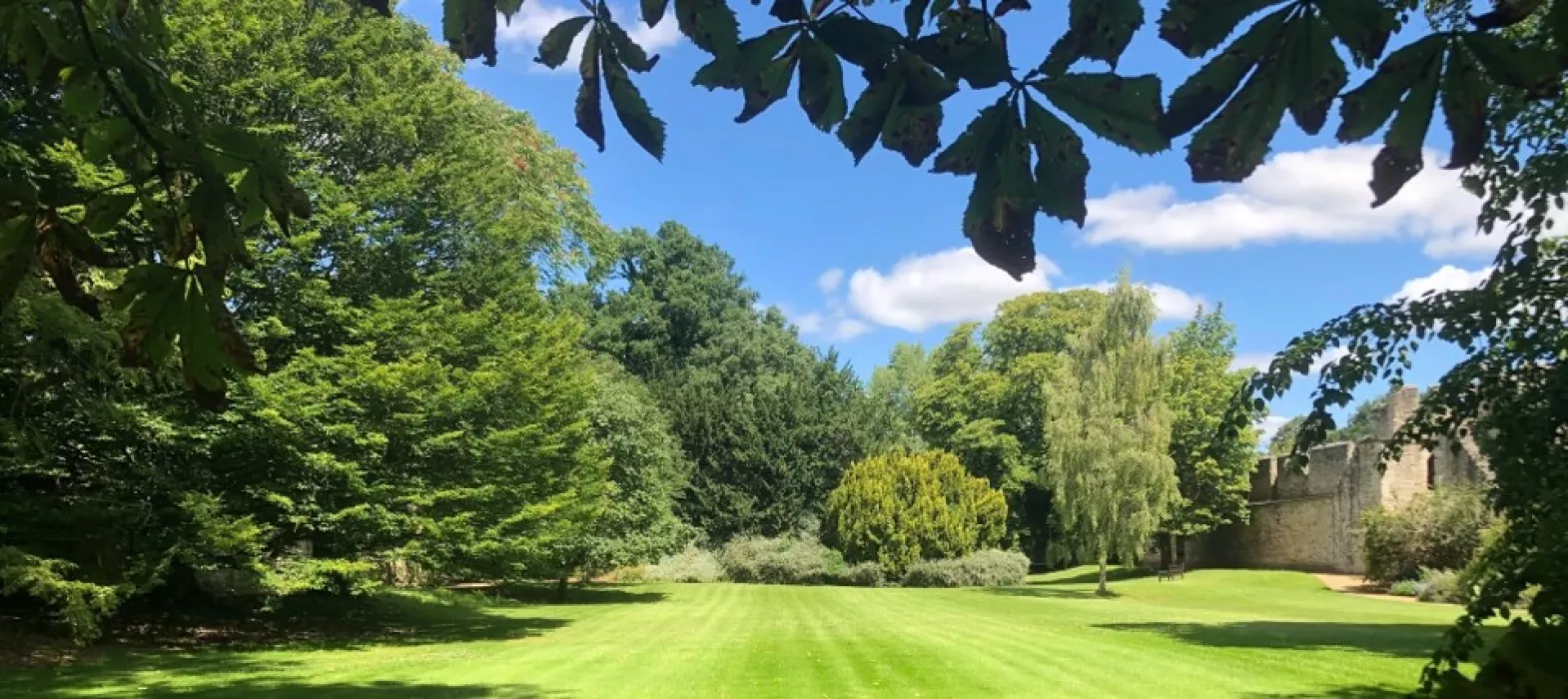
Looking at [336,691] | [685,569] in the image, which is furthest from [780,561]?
[336,691]

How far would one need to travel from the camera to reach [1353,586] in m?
30.4

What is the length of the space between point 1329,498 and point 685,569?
74.4 ft

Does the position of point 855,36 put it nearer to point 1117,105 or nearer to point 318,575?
point 1117,105

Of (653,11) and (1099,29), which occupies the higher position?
(653,11)

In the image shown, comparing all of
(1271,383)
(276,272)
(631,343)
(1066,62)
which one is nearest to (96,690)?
(276,272)

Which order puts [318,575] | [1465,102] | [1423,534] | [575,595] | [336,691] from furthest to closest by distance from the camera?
[575,595]
[1423,534]
[318,575]
[336,691]
[1465,102]

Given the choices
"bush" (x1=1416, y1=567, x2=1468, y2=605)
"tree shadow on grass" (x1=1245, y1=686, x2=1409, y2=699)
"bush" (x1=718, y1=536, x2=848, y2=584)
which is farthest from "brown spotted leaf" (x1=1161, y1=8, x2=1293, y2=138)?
"bush" (x1=718, y1=536, x2=848, y2=584)

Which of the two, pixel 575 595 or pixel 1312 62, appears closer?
pixel 1312 62

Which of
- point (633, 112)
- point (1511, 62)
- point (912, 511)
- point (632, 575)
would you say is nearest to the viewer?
point (1511, 62)

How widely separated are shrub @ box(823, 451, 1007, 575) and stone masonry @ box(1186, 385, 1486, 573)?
9596 millimetres

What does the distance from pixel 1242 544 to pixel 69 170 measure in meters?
39.1

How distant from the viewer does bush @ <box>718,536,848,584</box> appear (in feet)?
111

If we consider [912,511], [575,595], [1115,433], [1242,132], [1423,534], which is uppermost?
[1115,433]

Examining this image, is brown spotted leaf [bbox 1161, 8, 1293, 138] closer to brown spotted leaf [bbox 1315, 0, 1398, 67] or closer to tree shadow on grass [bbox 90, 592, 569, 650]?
brown spotted leaf [bbox 1315, 0, 1398, 67]
